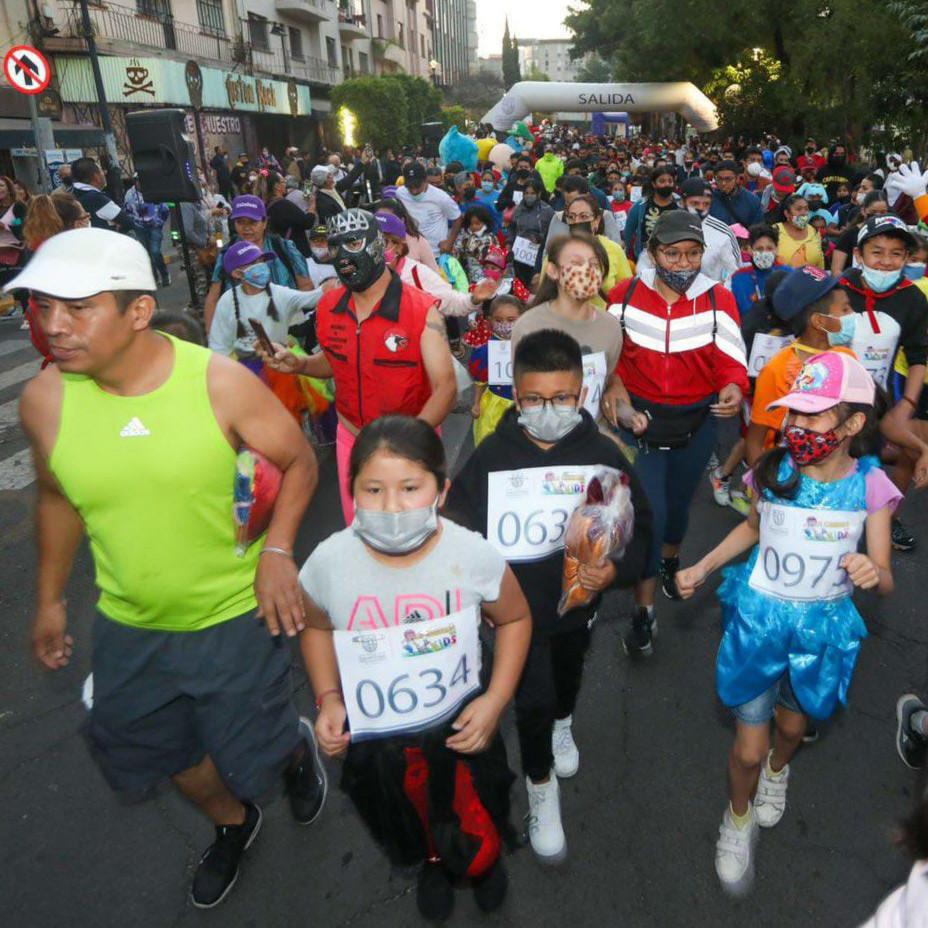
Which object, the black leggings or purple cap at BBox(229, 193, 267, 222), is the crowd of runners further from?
purple cap at BBox(229, 193, 267, 222)

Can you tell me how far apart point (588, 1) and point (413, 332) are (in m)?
63.8

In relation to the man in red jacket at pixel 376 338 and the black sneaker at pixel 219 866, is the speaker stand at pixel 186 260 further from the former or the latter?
the black sneaker at pixel 219 866

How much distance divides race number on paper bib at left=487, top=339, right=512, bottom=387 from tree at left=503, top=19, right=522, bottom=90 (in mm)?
121888

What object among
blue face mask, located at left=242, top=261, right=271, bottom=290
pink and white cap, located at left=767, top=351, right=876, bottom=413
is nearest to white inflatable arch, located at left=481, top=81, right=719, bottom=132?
blue face mask, located at left=242, top=261, right=271, bottom=290

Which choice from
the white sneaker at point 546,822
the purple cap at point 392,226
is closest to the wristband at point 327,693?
the white sneaker at point 546,822

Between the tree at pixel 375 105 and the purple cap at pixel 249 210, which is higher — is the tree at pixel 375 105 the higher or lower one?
the higher one

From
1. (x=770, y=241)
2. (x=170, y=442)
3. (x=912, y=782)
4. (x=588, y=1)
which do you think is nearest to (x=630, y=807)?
(x=912, y=782)

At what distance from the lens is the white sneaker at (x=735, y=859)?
2.82 meters

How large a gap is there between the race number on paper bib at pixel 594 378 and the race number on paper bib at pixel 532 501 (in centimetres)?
98

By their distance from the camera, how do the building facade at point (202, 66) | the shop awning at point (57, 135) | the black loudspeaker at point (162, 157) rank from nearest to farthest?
the black loudspeaker at point (162, 157) → the shop awning at point (57, 135) → the building facade at point (202, 66)

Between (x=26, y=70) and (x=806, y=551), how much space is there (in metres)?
12.0

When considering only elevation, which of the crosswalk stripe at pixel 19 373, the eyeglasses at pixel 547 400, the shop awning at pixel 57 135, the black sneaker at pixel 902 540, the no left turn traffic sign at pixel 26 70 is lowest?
the black sneaker at pixel 902 540

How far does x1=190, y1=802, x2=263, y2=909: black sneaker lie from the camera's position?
2846mm

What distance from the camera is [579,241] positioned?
3.84 meters
